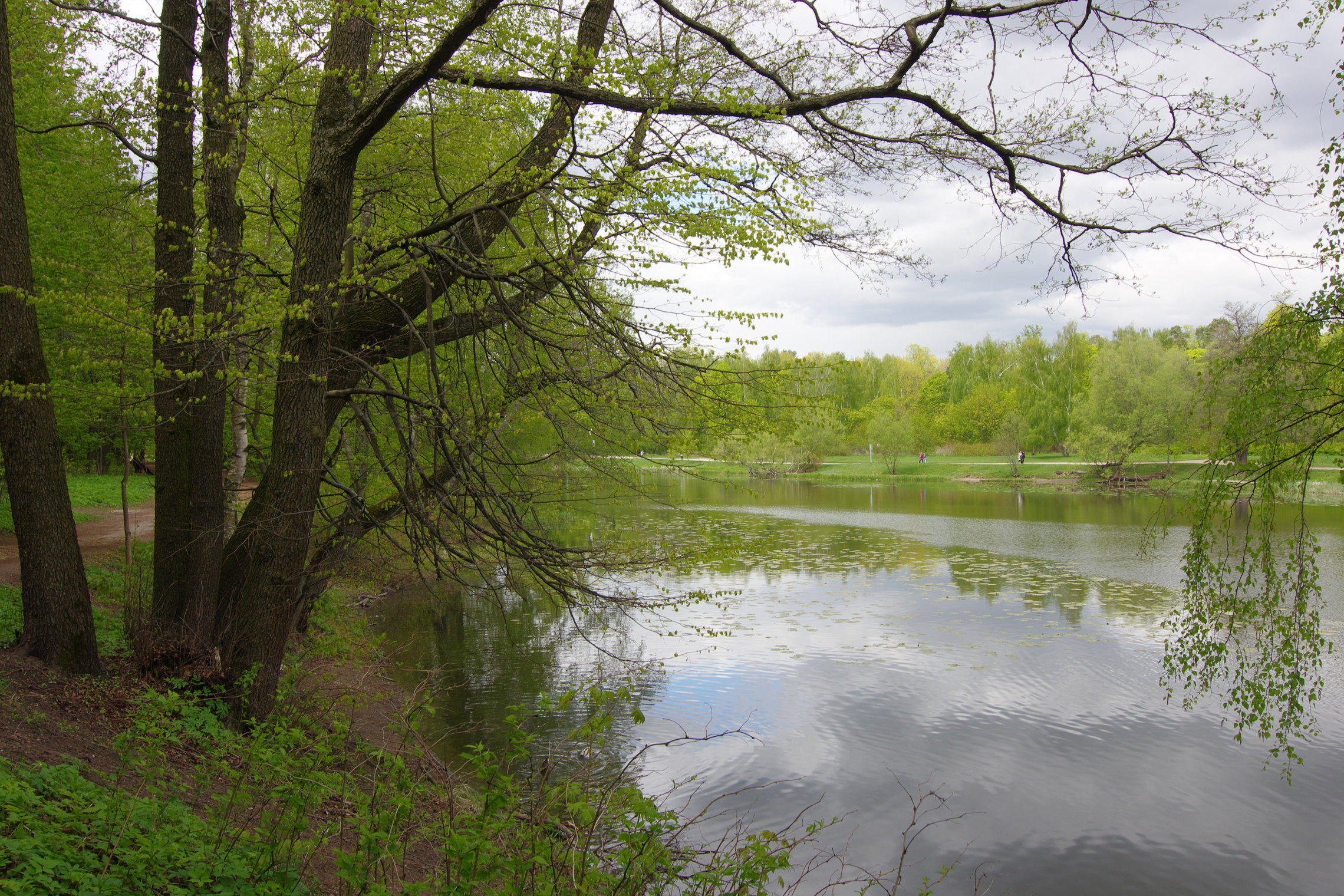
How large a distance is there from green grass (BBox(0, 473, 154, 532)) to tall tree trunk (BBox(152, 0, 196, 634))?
1137 centimetres

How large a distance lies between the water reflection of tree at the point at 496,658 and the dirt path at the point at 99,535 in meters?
4.56

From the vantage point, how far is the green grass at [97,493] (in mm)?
18172

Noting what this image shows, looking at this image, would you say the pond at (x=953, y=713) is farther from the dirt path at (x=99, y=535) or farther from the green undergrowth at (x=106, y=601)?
the dirt path at (x=99, y=535)

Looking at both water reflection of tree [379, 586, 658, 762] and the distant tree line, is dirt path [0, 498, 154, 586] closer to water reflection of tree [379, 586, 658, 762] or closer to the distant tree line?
water reflection of tree [379, 586, 658, 762]

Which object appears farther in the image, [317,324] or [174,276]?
[174,276]

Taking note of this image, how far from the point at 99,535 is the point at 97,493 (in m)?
7.12

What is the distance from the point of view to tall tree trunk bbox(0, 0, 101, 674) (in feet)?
18.7

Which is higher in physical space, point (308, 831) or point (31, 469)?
point (31, 469)

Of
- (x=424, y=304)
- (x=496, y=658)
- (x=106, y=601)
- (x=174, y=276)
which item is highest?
(x=174, y=276)

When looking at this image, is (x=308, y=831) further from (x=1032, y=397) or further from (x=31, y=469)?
(x=1032, y=397)

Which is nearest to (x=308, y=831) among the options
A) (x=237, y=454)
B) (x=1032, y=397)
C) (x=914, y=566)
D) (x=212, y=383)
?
(x=212, y=383)

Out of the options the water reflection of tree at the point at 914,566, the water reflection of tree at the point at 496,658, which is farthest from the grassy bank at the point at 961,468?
the water reflection of tree at the point at 496,658

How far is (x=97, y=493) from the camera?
21.9 m

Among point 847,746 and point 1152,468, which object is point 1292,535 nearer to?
point 847,746
